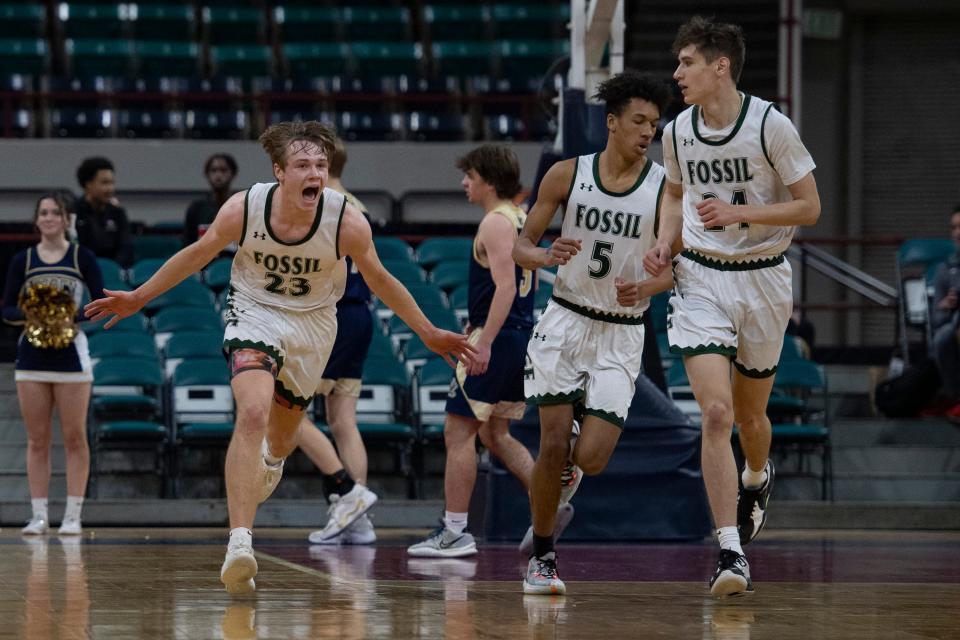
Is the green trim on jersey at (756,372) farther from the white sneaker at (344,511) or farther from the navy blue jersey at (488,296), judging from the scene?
the white sneaker at (344,511)

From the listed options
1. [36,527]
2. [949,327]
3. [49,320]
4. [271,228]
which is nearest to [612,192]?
[271,228]

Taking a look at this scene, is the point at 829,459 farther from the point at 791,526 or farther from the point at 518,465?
the point at 518,465

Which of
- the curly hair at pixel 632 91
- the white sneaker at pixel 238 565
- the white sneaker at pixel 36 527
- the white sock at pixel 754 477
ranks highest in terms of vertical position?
the curly hair at pixel 632 91

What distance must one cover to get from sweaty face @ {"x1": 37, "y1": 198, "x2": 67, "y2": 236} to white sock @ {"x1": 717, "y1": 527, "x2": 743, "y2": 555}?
5.16m

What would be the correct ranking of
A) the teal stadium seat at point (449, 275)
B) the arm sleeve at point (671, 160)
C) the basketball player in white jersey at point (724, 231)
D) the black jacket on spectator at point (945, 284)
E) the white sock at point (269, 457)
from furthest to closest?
1. the teal stadium seat at point (449, 275)
2. the black jacket on spectator at point (945, 284)
3. the white sock at point (269, 457)
4. the arm sleeve at point (671, 160)
5. the basketball player in white jersey at point (724, 231)

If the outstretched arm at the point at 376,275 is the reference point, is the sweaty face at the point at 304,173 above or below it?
above

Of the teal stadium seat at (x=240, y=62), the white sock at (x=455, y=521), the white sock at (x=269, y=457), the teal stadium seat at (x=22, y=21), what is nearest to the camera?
the white sock at (x=269, y=457)

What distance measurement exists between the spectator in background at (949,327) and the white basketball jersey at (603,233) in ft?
19.4

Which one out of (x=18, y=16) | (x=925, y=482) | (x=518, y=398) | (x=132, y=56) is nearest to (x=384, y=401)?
(x=518, y=398)

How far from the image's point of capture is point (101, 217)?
1220cm

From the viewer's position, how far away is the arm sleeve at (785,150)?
618 cm

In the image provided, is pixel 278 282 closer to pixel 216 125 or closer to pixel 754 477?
pixel 754 477

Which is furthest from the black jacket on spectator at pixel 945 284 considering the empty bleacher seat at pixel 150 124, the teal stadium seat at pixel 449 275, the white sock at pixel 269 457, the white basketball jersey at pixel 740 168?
the empty bleacher seat at pixel 150 124

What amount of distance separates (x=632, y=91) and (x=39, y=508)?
502 centimetres
